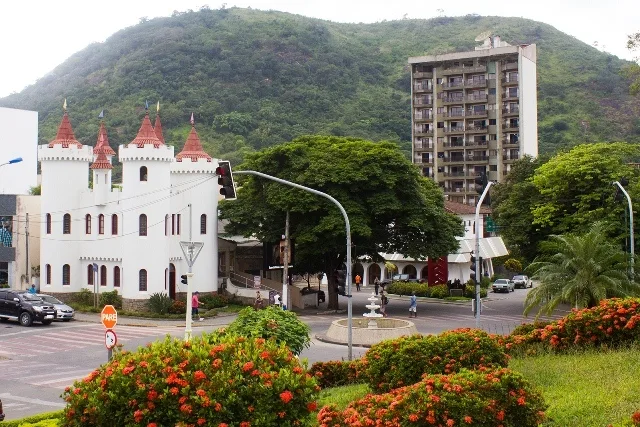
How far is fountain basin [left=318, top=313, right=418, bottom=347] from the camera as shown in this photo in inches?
1275

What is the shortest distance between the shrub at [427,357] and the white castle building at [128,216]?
31.1 m

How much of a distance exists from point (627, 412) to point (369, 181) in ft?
108

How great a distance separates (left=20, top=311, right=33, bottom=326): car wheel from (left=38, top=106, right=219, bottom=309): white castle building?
6.73 metres

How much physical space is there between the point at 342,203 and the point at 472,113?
49496 millimetres

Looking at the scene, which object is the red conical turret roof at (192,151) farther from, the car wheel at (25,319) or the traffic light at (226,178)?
the traffic light at (226,178)

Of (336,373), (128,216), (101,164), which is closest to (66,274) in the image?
(128,216)

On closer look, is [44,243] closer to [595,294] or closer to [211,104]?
[595,294]

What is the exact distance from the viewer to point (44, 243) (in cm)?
4825

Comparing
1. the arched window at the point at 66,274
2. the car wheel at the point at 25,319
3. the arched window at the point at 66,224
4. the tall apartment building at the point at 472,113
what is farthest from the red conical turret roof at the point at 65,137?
the tall apartment building at the point at 472,113

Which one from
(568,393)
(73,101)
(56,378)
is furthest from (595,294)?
(73,101)

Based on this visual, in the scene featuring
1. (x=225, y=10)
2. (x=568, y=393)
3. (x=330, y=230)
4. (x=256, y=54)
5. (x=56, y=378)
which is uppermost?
(x=225, y=10)

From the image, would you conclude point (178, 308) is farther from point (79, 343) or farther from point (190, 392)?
point (190, 392)

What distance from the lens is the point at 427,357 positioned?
51.9 ft

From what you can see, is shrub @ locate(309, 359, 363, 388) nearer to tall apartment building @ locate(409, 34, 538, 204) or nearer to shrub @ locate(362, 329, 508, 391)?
shrub @ locate(362, 329, 508, 391)
